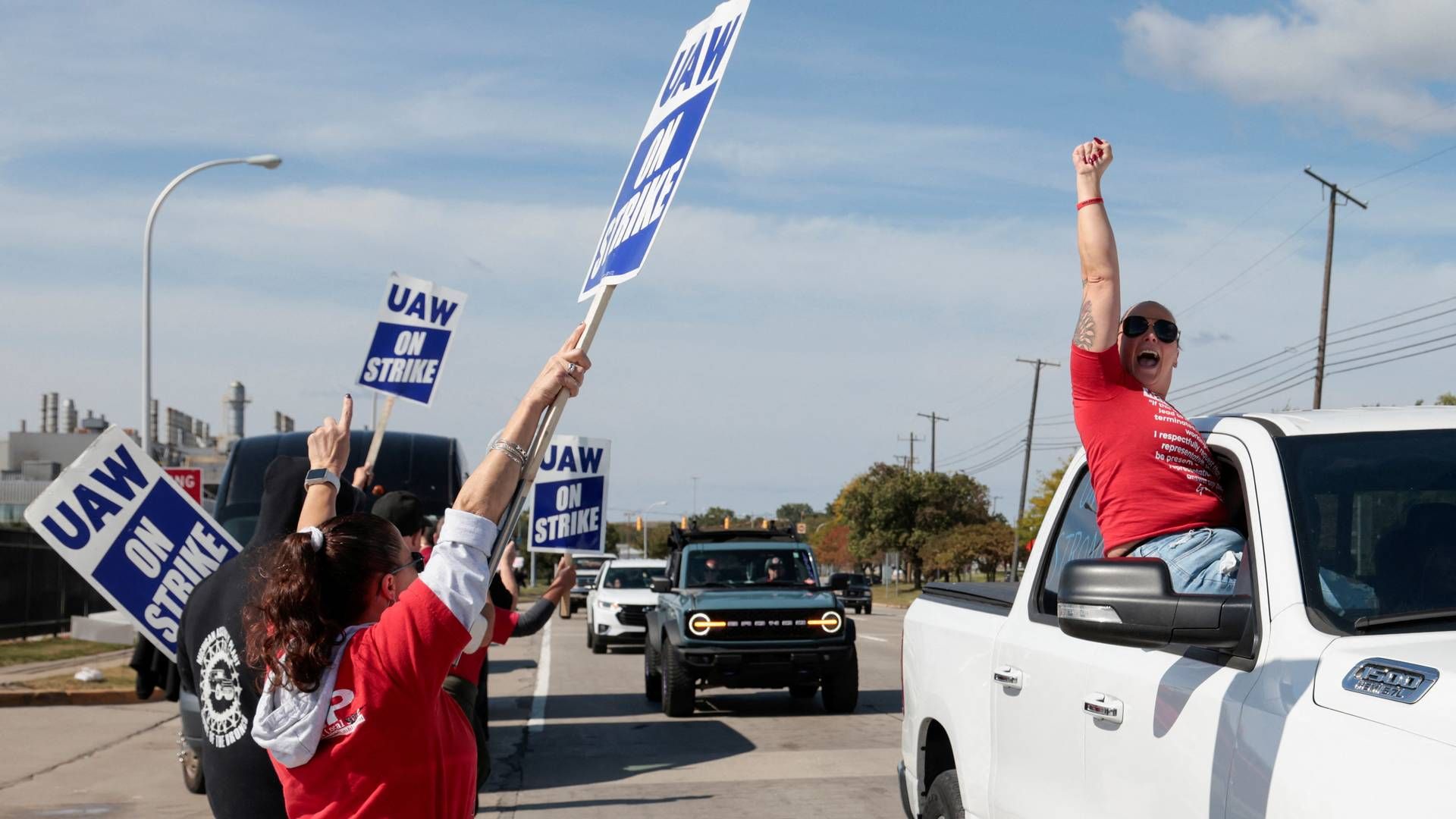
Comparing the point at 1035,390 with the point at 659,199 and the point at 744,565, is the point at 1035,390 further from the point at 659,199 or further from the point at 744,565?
the point at 659,199

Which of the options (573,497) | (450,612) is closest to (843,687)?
(573,497)

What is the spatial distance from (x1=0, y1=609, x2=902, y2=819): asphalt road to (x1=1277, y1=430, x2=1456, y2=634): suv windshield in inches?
220

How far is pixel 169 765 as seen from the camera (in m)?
11.2

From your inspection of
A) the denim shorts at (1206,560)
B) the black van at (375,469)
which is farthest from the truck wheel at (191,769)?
the denim shorts at (1206,560)

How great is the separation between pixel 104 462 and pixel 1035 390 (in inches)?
2418

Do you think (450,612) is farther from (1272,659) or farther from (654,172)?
(1272,659)

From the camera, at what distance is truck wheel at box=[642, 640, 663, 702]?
15.4 metres

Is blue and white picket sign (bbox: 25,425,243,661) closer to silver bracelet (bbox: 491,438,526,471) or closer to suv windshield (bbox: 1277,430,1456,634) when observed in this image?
silver bracelet (bbox: 491,438,526,471)

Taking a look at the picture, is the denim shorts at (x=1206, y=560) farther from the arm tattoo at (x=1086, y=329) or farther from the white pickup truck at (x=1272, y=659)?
the arm tattoo at (x=1086, y=329)

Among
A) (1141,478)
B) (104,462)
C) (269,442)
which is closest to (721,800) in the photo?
(104,462)

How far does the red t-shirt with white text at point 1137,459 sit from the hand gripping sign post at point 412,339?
8497 millimetres

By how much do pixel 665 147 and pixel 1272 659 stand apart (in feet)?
5.75

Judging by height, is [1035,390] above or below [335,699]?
above

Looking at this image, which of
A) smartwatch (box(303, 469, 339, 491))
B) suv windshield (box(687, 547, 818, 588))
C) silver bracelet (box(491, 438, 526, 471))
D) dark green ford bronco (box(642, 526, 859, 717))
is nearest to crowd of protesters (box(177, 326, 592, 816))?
silver bracelet (box(491, 438, 526, 471))
